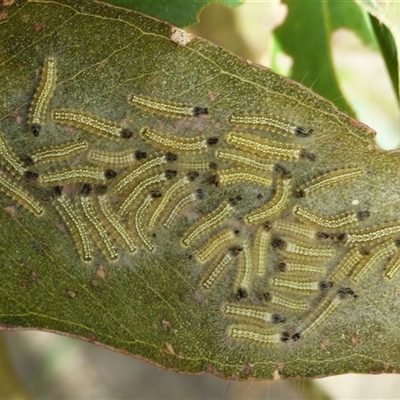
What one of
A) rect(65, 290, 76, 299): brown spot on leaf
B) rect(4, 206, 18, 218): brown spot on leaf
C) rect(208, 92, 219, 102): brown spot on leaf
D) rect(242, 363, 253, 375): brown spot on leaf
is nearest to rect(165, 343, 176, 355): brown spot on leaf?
rect(242, 363, 253, 375): brown spot on leaf

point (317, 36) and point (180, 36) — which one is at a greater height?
point (317, 36)

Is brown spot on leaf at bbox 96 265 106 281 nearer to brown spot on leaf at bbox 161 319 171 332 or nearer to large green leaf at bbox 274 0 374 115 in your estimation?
brown spot on leaf at bbox 161 319 171 332

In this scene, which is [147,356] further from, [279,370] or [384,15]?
[384,15]

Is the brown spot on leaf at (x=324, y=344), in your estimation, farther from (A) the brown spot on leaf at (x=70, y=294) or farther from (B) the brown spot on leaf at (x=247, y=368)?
(A) the brown spot on leaf at (x=70, y=294)

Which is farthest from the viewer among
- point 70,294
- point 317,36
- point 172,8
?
point 317,36

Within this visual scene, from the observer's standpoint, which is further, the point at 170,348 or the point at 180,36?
the point at 170,348

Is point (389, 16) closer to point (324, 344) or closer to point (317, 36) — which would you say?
point (317, 36)

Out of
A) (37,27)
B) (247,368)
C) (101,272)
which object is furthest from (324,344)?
(37,27)
